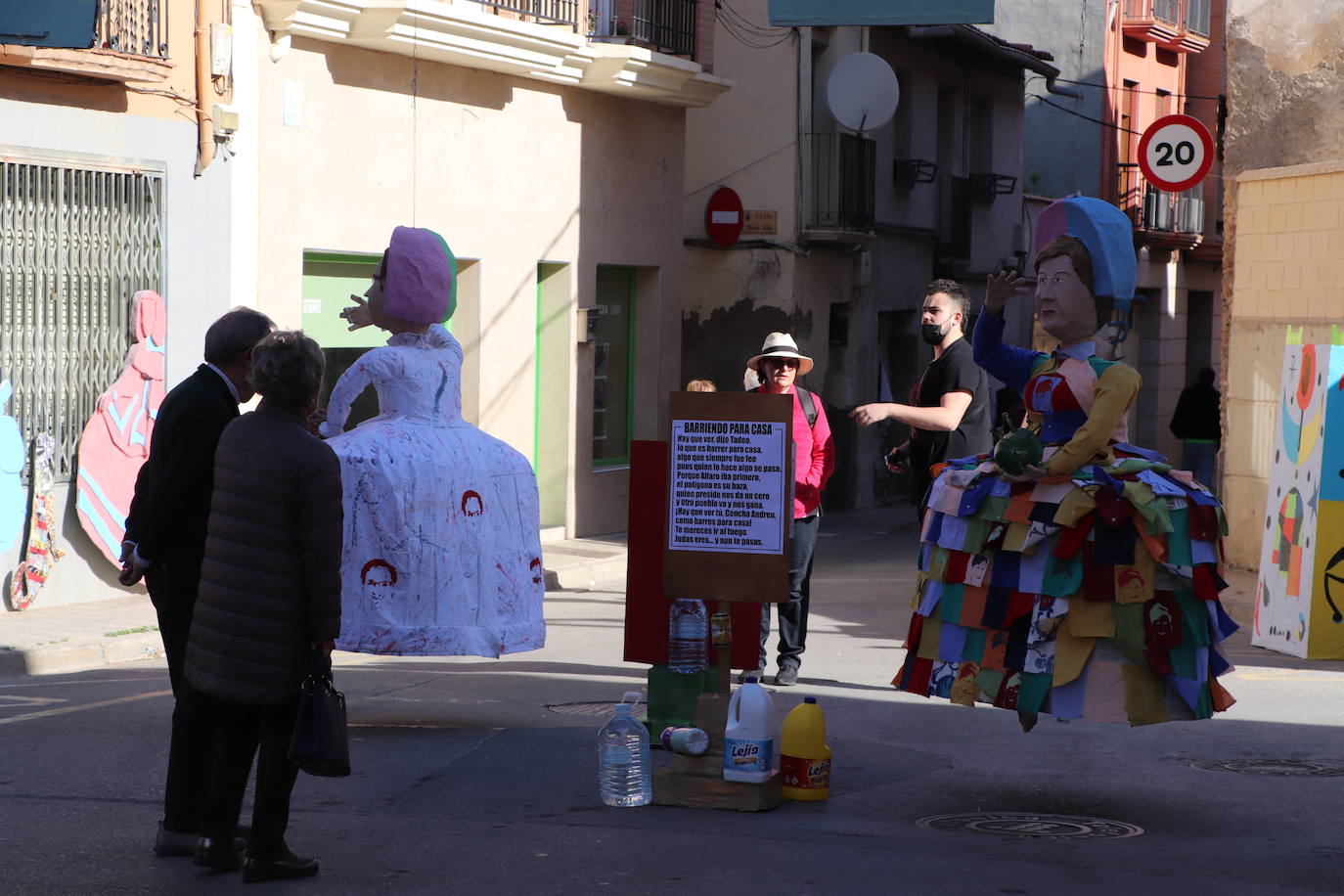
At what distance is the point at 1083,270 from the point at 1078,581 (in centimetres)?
134

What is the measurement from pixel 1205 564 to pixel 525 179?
1218cm

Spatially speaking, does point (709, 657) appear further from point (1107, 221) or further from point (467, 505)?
point (1107, 221)

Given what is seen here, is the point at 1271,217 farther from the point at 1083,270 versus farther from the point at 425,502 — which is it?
the point at 425,502

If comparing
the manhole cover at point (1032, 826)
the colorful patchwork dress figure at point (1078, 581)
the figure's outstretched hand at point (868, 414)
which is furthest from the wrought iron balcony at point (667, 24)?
the manhole cover at point (1032, 826)

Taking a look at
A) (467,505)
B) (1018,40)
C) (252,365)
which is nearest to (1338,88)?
(467,505)

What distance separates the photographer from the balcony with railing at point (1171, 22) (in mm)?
34597

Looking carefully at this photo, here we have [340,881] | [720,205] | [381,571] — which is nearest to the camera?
[340,881]

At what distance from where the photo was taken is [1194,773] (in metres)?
7.62

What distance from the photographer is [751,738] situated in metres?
6.80

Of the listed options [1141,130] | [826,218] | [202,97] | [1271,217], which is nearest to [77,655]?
[202,97]

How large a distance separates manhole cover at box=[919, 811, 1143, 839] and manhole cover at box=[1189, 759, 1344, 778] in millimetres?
1237

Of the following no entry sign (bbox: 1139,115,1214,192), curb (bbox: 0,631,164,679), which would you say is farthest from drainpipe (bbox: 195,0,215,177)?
no entry sign (bbox: 1139,115,1214,192)

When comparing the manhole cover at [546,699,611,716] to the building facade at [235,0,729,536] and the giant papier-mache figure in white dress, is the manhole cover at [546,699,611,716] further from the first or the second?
the building facade at [235,0,729,536]

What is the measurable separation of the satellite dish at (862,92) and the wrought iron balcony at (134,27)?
990 centimetres
